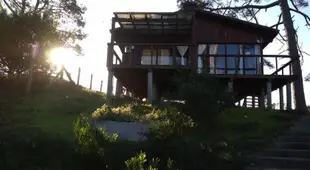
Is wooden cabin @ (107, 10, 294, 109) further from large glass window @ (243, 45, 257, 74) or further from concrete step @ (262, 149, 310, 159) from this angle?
concrete step @ (262, 149, 310, 159)

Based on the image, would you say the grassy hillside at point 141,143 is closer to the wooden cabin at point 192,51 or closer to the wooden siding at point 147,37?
the wooden cabin at point 192,51

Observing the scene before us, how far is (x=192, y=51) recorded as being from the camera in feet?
61.6

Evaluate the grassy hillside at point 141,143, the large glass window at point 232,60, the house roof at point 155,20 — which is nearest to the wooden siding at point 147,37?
the house roof at point 155,20

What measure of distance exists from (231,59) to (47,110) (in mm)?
10477

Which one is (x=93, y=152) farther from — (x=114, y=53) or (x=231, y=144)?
(x=114, y=53)

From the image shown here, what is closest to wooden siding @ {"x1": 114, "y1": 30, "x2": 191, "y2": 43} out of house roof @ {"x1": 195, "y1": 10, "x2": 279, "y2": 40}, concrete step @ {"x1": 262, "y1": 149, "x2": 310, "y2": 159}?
house roof @ {"x1": 195, "y1": 10, "x2": 279, "y2": 40}

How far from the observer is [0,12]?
20.3m

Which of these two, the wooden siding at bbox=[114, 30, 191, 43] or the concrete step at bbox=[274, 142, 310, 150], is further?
the wooden siding at bbox=[114, 30, 191, 43]

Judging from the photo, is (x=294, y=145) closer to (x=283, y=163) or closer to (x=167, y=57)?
(x=283, y=163)

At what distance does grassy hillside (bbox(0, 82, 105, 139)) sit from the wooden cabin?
2.10 m

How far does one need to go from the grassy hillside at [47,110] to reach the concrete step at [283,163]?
6.24 m

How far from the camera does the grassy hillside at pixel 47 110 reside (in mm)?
13234

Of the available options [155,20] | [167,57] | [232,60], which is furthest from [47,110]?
[232,60]

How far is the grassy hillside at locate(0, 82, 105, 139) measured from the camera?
13.2 metres
